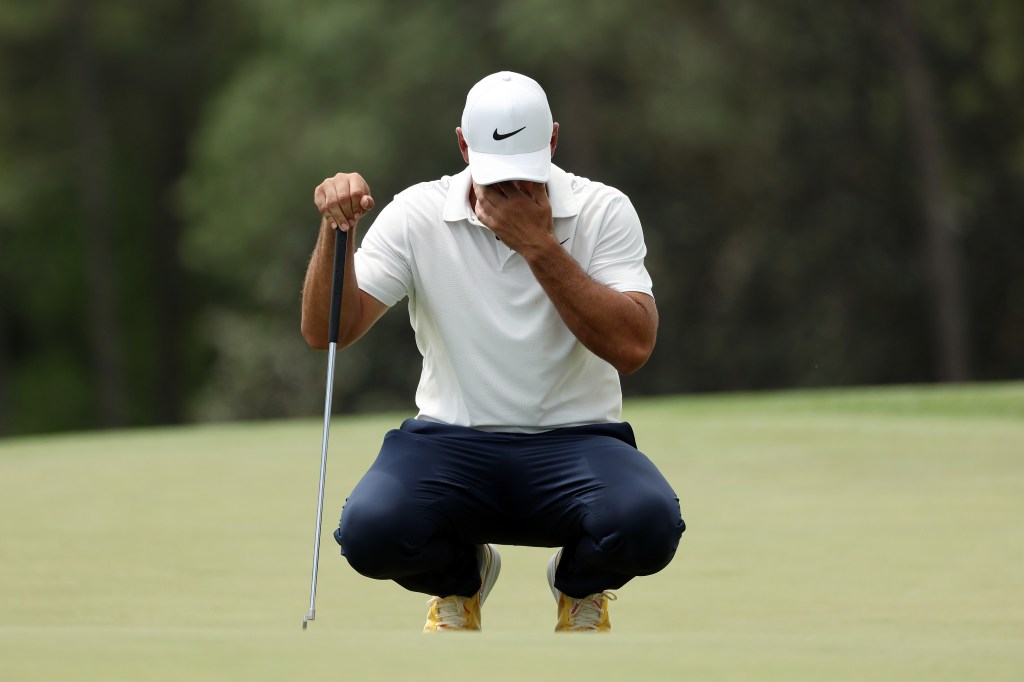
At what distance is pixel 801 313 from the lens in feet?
70.2

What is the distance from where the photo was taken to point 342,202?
11.6 feet

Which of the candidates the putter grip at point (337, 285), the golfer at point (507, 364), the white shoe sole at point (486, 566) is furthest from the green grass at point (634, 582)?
the putter grip at point (337, 285)

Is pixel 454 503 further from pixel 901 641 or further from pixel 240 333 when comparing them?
pixel 240 333

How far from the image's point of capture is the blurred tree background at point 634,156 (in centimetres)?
2073

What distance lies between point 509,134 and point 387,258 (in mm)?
408

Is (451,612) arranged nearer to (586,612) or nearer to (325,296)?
(586,612)

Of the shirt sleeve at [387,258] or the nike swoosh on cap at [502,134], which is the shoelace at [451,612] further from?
the nike swoosh on cap at [502,134]

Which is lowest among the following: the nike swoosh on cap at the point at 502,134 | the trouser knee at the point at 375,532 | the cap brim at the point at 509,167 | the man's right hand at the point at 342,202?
the trouser knee at the point at 375,532

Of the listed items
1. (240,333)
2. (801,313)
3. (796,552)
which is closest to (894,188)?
(801,313)

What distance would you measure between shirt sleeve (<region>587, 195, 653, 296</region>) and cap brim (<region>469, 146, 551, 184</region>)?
7.2 inches

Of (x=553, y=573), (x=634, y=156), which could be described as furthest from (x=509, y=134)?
(x=634, y=156)

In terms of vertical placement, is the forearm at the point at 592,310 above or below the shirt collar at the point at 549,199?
below

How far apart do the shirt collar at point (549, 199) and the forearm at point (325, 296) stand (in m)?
0.23

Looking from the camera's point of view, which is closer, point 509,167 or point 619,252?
point 509,167
